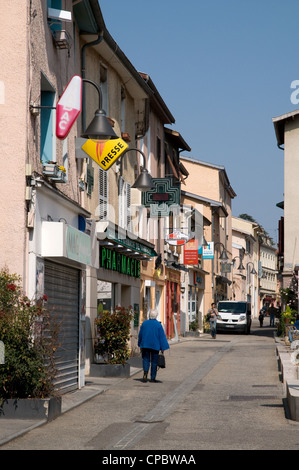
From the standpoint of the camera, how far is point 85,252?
52.2 feet

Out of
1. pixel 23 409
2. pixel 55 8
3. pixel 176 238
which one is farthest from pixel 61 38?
pixel 176 238

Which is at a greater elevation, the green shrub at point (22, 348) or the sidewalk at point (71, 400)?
the green shrub at point (22, 348)

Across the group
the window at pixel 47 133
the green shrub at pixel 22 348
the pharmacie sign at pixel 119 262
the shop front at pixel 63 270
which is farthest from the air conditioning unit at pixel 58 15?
the pharmacie sign at pixel 119 262

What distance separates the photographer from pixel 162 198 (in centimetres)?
2938

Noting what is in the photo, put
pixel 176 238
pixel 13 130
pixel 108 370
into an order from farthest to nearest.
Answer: pixel 176 238, pixel 108 370, pixel 13 130

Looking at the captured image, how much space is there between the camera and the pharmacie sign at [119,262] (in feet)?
70.9

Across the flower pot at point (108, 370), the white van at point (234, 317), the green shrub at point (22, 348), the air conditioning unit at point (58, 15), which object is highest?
the air conditioning unit at point (58, 15)

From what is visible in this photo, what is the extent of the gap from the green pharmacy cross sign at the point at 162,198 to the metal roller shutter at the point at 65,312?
12.3 metres

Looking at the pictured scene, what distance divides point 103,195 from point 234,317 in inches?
966

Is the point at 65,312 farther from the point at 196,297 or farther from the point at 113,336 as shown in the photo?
the point at 196,297

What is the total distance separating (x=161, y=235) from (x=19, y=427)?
2425 centimetres

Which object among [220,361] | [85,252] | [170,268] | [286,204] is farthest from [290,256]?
[85,252]

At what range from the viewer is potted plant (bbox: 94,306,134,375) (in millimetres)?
18688

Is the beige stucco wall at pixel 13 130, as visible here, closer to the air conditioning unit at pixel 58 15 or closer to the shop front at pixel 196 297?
the air conditioning unit at pixel 58 15
